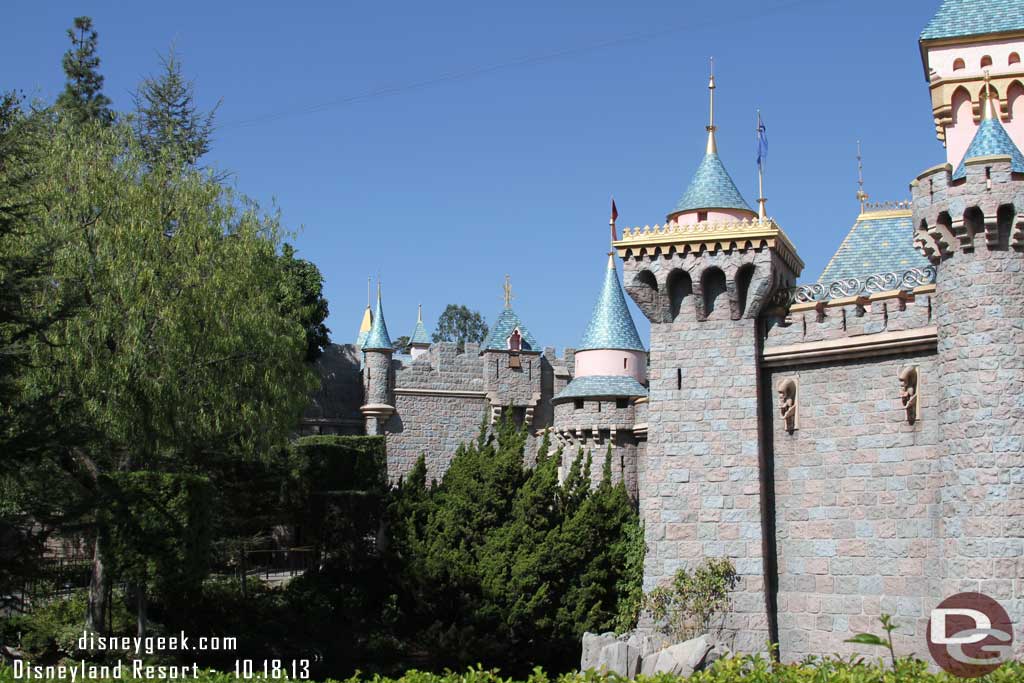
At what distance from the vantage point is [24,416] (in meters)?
14.1

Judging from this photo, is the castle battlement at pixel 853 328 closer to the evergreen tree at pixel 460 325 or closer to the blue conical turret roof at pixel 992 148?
the blue conical turret roof at pixel 992 148

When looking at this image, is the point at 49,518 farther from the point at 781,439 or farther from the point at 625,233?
the point at 781,439

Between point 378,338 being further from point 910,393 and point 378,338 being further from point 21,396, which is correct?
point 910,393

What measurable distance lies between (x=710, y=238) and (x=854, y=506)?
4.82m

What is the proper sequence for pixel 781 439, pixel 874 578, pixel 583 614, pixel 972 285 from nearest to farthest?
pixel 972 285 < pixel 874 578 < pixel 781 439 < pixel 583 614

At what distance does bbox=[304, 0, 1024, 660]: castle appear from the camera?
15.2m

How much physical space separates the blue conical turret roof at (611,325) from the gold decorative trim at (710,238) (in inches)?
209

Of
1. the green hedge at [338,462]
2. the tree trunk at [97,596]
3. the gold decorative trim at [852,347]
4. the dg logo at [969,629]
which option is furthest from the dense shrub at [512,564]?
the dg logo at [969,629]

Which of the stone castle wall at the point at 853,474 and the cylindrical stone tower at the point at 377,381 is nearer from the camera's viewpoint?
the stone castle wall at the point at 853,474

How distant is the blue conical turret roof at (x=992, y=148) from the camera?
15555 millimetres

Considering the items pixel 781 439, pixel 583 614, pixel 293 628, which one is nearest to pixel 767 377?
pixel 781 439

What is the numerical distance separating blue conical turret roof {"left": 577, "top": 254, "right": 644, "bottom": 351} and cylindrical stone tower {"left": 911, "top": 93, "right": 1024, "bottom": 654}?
8.99 meters

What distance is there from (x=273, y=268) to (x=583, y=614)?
8941 millimetres

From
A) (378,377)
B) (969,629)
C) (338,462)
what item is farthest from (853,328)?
Answer: (378,377)
